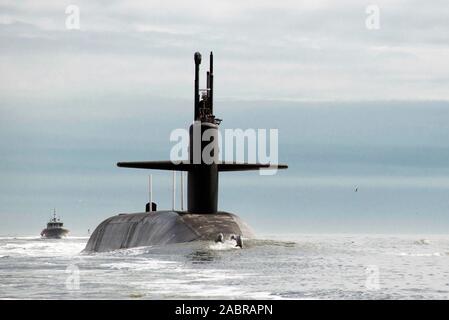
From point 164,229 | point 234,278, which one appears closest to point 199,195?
point 164,229

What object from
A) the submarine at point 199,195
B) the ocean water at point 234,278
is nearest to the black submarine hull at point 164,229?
the submarine at point 199,195

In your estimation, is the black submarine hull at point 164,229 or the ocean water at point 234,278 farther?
the black submarine hull at point 164,229

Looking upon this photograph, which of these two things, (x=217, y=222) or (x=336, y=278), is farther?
(x=217, y=222)

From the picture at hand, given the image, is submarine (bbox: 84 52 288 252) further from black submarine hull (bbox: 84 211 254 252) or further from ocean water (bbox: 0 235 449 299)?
ocean water (bbox: 0 235 449 299)

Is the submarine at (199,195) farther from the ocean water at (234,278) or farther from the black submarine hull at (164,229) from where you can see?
the ocean water at (234,278)

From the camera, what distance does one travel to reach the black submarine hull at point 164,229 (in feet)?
123

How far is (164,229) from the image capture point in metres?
39.7

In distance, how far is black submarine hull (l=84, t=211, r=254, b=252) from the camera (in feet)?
123

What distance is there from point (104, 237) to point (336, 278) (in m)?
26.9

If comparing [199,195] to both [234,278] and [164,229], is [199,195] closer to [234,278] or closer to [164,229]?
[164,229]

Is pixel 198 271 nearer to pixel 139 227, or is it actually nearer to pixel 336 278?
pixel 336 278

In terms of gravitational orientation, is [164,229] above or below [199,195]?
below
